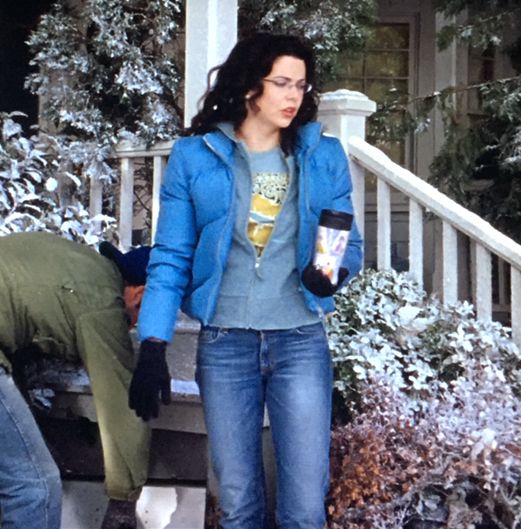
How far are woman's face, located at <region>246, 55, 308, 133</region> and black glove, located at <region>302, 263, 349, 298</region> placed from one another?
1.50ft

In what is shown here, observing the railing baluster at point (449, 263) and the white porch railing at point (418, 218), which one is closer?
the white porch railing at point (418, 218)

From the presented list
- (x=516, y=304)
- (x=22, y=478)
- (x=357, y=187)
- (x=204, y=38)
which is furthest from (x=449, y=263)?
(x=22, y=478)

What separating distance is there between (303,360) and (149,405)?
18.5 inches

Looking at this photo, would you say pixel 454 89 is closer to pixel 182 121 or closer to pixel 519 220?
pixel 519 220

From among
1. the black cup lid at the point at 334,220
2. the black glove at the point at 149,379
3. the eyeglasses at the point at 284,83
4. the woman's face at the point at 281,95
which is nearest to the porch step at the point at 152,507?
the black glove at the point at 149,379

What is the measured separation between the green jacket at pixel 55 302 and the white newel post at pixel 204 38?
6.08ft

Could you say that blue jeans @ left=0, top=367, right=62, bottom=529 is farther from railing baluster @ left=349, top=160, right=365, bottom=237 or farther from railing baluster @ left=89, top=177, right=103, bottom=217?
railing baluster @ left=89, top=177, right=103, bottom=217

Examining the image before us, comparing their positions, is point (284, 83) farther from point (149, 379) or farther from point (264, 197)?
point (149, 379)

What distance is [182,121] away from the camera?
18.3 ft

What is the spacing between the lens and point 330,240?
107 inches

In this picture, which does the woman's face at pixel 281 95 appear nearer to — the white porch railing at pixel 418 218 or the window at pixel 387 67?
the white porch railing at pixel 418 218

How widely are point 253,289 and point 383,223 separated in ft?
6.42

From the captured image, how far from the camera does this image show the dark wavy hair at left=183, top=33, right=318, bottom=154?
112 inches

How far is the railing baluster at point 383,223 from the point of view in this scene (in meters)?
4.55
